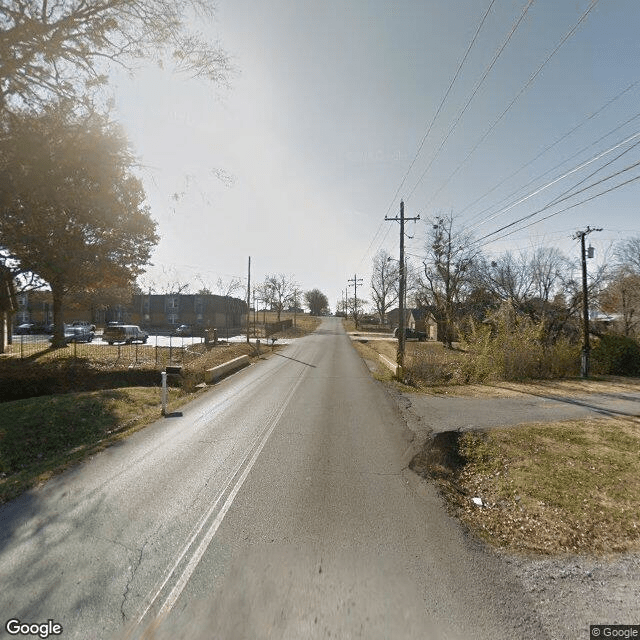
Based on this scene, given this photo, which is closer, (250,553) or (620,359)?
(250,553)

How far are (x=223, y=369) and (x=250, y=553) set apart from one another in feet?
44.3

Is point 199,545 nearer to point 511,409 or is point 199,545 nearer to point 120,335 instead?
point 511,409

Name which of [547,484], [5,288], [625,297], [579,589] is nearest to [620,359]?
[547,484]

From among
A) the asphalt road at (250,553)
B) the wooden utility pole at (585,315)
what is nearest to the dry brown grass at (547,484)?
the asphalt road at (250,553)

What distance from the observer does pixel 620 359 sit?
17.3 metres

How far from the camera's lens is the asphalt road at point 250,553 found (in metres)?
2.83

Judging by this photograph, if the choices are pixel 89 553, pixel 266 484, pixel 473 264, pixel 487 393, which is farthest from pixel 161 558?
pixel 473 264

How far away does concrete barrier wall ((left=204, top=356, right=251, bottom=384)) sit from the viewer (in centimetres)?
1470

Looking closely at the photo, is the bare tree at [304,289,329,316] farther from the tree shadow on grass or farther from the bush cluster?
the tree shadow on grass

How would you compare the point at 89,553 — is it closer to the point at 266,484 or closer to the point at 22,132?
the point at 266,484

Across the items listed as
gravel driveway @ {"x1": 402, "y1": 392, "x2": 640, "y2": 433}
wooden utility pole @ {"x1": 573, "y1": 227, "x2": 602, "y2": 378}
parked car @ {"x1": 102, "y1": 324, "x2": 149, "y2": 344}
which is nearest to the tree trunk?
parked car @ {"x1": 102, "y1": 324, "x2": 149, "y2": 344}

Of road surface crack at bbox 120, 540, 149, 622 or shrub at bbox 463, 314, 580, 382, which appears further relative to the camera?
shrub at bbox 463, 314, 580, 382

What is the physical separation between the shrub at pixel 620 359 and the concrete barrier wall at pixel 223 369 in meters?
19.0

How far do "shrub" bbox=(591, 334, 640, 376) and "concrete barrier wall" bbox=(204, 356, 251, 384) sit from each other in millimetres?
19030
